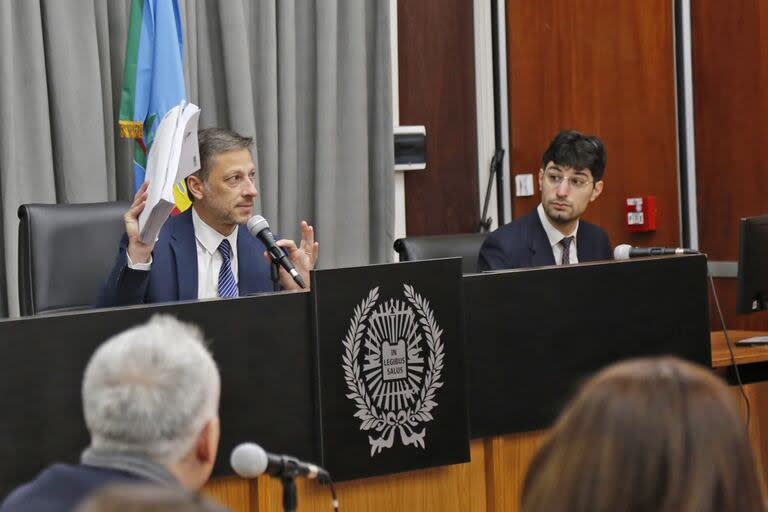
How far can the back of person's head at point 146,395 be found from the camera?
149cm

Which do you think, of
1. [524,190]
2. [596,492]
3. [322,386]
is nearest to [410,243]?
[322,386]

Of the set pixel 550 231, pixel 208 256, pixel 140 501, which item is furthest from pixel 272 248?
pixel 140 501

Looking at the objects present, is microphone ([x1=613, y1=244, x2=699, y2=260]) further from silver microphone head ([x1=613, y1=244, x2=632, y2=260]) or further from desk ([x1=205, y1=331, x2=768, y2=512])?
desk ([x1=205, y1=331, x2=768, y2=512])

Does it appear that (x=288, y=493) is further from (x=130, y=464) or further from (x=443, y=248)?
(x=443, y=248)

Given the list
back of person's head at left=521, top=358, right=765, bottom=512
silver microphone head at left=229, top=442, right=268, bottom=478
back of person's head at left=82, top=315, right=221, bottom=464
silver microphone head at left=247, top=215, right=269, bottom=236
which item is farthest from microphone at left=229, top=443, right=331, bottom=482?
silver microphone head at left=247, top=215, right=269, bottom=236

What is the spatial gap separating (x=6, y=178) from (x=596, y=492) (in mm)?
3584

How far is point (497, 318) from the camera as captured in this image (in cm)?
304

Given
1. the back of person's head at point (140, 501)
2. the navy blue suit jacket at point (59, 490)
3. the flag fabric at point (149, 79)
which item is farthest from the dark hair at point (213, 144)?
the back of person's head at point (140, 501)

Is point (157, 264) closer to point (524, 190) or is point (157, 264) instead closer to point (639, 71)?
point (524, 190)

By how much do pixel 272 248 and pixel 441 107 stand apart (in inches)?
110

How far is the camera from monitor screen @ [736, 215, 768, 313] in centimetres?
380

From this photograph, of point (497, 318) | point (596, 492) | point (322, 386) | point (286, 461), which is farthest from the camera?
point (497, 318)

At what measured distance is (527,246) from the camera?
4.03 metres

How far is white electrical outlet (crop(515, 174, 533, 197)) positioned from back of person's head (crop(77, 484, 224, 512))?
493cm
